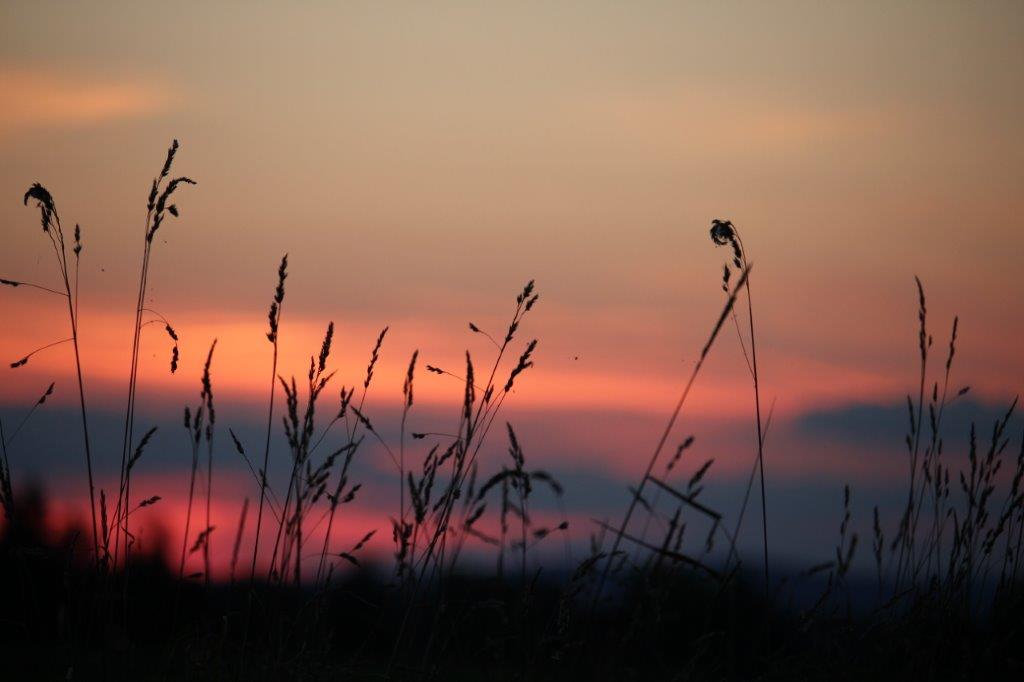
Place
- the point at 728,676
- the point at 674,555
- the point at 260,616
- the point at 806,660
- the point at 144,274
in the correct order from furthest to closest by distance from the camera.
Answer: the point at 144,274, the point at 260,616, the point at 806,660, the point at 728,676, the point at 674,555

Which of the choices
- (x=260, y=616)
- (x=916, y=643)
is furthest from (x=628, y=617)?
(x=260, y=616)

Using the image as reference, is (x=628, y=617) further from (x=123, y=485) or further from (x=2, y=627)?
(x=2, y=627)

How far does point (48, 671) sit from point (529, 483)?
1458 mm

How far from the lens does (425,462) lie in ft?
8.71

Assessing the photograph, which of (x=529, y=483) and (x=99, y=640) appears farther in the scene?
(x=99, y=640)

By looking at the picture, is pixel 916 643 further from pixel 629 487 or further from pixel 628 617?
pixel 629 487

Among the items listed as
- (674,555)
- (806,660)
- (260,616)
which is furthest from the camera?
(260,616)

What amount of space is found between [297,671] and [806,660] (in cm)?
137

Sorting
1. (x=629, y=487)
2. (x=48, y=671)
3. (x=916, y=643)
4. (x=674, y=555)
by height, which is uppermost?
(x=629, y=487)

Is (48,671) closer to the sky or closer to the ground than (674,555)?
closer to the ground

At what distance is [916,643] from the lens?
2.74 m

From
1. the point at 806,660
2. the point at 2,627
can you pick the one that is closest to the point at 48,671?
the point at 2,627

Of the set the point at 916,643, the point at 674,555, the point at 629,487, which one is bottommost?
the point at 916,643

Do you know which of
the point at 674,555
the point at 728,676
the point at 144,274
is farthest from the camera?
the point at 144,274
